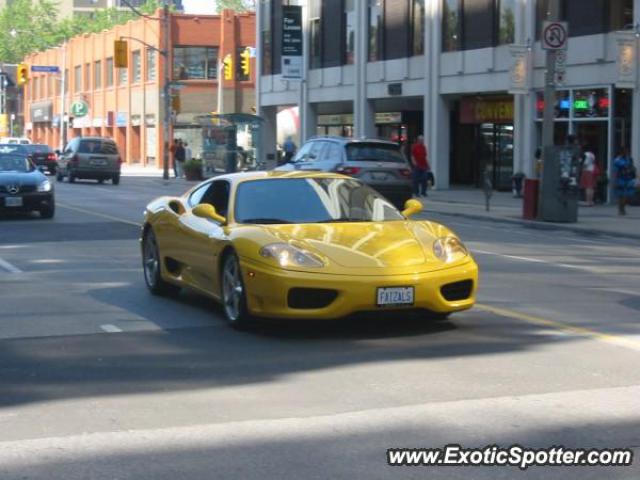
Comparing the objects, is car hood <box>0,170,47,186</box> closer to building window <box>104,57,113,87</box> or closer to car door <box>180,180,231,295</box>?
car door <box>180,180,231,295</box>

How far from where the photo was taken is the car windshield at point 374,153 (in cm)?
2688

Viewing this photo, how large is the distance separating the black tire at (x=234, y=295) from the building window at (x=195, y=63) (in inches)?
2524

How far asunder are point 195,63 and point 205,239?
63909mm

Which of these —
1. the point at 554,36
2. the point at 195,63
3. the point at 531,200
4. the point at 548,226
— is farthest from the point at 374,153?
the point at 195,63

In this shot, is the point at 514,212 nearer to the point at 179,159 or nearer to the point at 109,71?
the point at 179,159

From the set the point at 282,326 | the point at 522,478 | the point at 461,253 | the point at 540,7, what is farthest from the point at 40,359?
the point at 540,7

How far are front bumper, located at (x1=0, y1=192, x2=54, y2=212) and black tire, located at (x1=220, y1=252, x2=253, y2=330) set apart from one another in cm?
1462

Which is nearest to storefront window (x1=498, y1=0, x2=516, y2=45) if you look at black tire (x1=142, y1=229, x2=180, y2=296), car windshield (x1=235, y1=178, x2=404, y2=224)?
black tire (x1=142, y1=229, x2=180, y2=296)

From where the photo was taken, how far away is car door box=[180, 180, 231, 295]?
10.9 m

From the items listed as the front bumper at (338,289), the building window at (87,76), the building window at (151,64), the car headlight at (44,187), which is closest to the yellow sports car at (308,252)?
the front bumper at (338,289)

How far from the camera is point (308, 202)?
1116 cm

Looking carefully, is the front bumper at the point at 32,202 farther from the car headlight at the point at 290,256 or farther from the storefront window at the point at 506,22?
the storefront window at the point at 506,22

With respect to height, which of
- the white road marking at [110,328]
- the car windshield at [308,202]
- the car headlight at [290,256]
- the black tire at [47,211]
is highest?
the car windshield at [308,202]

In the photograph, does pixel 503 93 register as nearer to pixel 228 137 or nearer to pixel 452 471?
pixel 228 137
